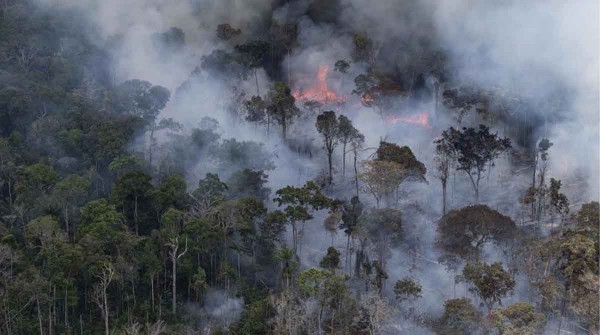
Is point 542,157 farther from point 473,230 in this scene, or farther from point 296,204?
point 296,204

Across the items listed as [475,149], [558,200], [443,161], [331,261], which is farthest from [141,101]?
[558,200]

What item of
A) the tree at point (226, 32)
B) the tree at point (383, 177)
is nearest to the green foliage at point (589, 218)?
the tree at point (383, 177)

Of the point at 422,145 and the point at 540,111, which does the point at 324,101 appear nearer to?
the point at 422,145

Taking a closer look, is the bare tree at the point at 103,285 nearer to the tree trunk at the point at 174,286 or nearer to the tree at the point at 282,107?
the tree trunk at the point at 174,286

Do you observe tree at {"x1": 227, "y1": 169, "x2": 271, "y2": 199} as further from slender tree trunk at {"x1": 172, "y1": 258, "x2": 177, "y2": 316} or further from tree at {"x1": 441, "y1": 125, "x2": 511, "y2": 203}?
tree at {"x1": 441, "y1": 125, "x2": 511, "y2": 203}

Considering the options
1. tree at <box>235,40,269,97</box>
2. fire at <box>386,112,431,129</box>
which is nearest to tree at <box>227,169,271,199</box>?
fire at <box>386,112,431,129</box>

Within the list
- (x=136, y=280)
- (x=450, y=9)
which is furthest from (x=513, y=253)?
(x=450, y=9)
